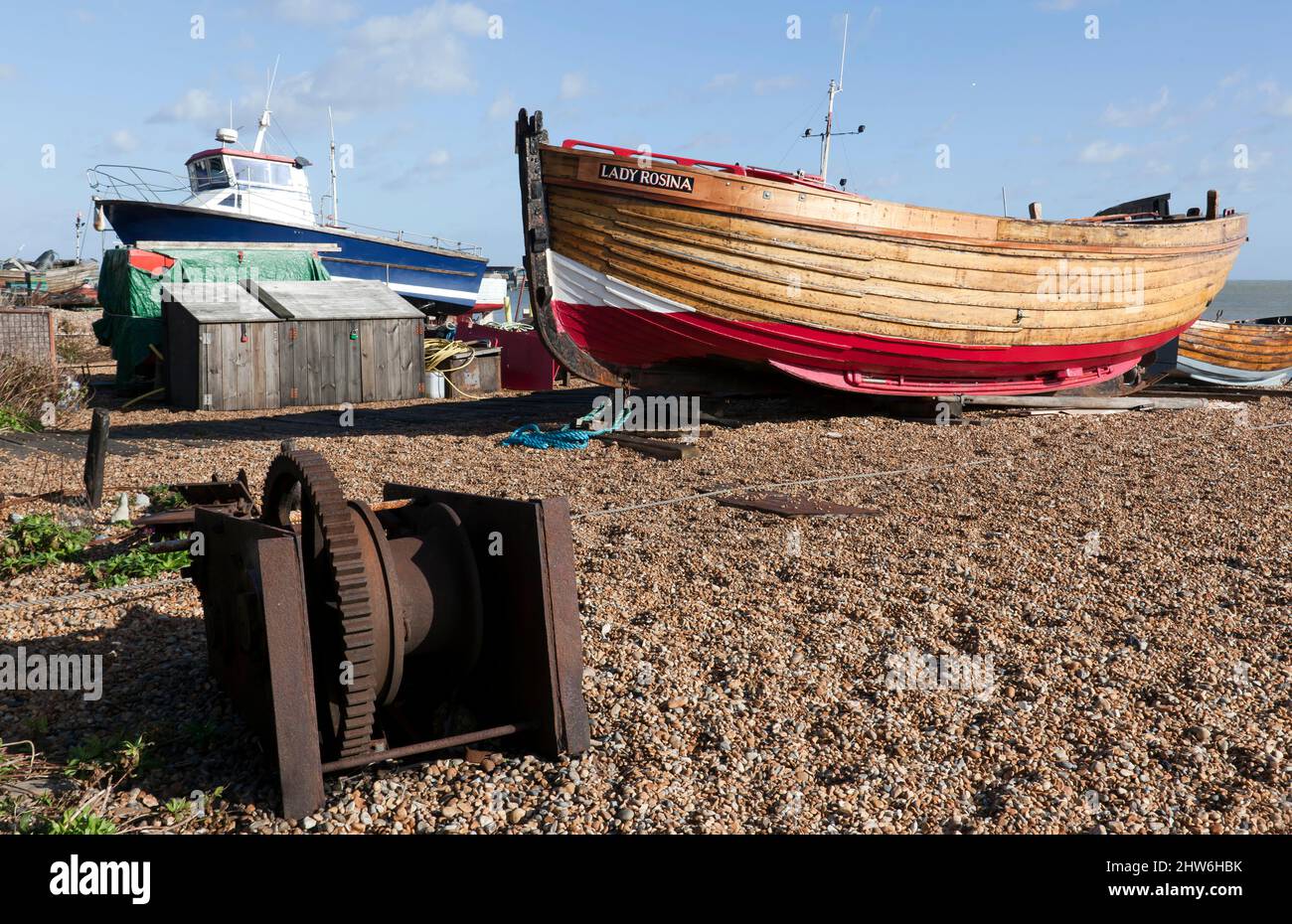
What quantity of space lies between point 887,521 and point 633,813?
164 inches

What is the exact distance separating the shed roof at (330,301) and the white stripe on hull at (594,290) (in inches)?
241

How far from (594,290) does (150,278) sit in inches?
364

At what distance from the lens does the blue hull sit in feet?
72.5

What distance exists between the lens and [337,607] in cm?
289

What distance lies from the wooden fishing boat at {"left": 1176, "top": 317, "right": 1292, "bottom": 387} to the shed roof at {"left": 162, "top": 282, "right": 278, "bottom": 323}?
14.6m

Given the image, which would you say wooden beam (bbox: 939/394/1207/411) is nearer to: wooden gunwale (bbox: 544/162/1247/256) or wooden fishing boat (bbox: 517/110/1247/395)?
wooden fishing boat (bbox: 517/110/1247/395)

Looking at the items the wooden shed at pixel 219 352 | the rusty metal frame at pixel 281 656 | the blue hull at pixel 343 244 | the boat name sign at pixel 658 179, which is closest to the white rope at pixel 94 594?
the rusty metal frame at pixel 281 656

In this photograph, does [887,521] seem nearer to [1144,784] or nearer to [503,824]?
[1144,784]

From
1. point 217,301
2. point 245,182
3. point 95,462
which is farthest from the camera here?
point 245,182

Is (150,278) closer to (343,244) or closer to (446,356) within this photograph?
(446,356)

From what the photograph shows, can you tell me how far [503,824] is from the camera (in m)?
2.83

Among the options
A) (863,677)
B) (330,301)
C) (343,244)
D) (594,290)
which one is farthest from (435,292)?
(863,677)

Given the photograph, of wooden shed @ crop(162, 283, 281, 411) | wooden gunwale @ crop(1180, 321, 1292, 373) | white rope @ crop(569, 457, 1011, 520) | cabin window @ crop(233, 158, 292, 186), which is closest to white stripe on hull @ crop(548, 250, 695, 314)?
white rope @ crop(569, 457, 1011, 520)

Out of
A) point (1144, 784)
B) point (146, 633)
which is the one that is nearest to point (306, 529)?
point (146, 633)
